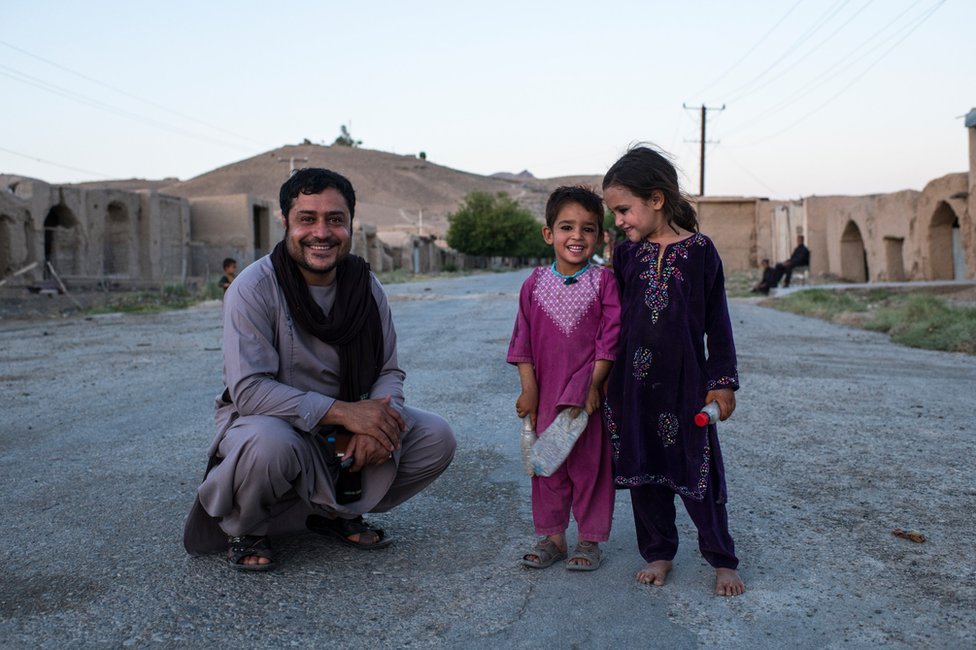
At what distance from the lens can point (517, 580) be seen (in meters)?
2.98

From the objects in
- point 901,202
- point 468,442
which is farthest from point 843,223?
point 468,442

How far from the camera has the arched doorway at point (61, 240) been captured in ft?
76.3

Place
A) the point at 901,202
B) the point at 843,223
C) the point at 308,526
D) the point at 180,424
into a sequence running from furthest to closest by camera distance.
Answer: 1. the point at 843,223
2. the point at 901,202
3. the point at 180,424
4. the point at 308,526

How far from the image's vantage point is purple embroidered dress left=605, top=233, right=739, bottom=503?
115 inches

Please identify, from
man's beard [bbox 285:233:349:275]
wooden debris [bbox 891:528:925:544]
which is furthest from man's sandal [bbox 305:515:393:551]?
wooden debris [bbox 891:528:925:544]

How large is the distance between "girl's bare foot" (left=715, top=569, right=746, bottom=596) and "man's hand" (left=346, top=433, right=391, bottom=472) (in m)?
1.22

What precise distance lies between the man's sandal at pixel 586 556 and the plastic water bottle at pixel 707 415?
61 centimetres

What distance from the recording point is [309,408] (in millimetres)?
3105

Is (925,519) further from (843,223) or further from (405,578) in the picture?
(843,223)

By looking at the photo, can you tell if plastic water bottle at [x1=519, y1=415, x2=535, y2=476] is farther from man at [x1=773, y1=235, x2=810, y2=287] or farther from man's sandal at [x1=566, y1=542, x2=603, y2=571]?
man at [x1=773, y1=235, x2=810, y2=287]

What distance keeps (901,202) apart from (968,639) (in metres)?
19.5

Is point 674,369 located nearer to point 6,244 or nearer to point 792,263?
point 792,263

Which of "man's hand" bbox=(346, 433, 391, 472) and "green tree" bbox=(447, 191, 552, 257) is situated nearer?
"man's hand" bbox=(346, 433, 391, 472)

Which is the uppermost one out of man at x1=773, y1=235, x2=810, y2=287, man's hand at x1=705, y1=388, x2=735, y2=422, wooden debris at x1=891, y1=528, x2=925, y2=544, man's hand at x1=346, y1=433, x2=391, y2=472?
man at x1=773, y1=235, x2=810, y2=287
